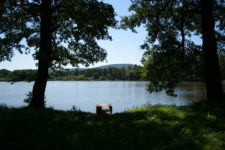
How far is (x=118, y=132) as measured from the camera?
7609 millimetres

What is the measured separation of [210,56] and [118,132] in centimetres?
807

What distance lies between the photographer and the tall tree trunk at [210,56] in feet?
41.6

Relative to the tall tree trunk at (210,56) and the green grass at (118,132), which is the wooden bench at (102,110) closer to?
the green grass at (118,132)

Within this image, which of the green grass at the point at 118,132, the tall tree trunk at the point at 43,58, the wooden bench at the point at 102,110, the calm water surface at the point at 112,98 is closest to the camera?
the green grass at the point at 118,132

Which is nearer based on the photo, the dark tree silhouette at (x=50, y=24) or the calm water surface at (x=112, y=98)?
the dark tree silhouette at (x=50, y=24)

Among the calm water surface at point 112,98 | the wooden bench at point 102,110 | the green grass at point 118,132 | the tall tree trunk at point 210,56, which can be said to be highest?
the tall tree trunk at point 210,56

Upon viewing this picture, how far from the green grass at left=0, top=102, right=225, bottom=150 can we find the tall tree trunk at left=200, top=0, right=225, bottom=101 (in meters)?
2.79

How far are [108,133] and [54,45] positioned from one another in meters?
11.3

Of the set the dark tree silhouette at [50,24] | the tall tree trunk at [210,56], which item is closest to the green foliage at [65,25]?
the dark tree silhouette at [50,24]

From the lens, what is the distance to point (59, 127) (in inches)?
332

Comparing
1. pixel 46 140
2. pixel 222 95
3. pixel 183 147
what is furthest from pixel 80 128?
pixel 222 95

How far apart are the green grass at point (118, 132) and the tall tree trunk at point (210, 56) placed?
279 centimetres

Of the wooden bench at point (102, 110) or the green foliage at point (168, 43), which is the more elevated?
the green foliage at point (168, 43)

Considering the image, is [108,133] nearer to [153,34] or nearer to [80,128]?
[80,128]
